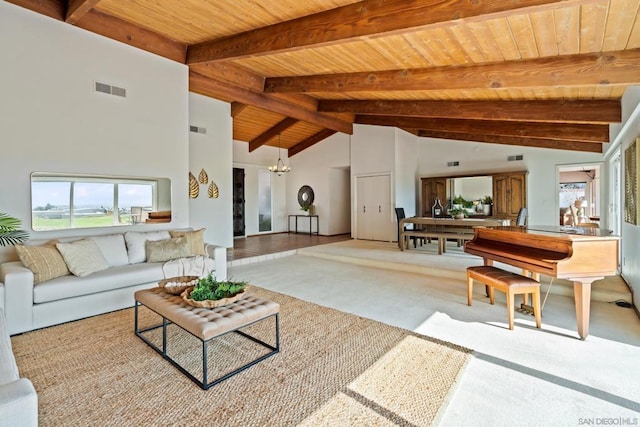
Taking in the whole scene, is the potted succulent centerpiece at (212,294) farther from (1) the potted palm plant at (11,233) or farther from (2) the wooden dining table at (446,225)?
(2) the wooden dining table at (446,225)

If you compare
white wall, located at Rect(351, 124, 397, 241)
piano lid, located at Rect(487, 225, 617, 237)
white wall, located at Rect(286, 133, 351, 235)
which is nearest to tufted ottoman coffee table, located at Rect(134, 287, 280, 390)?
piano lid, located at Rect(487, 225, 617, 237)

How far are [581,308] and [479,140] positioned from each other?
607 cm

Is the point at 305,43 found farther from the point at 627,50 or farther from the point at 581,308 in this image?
the point at 581,308

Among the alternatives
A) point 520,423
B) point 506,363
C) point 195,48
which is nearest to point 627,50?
point 506,363

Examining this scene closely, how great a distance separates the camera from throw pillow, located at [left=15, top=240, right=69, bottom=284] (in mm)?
2977

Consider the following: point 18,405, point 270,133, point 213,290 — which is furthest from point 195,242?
point 270,133

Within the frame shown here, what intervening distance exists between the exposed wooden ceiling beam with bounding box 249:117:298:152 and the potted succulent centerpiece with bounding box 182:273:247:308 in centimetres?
662

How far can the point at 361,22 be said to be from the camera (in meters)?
2.99

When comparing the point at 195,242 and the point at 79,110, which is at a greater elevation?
the point at 79,110

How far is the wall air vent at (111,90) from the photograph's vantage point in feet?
13.3

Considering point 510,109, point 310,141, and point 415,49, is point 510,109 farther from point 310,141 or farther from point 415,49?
point 310,141

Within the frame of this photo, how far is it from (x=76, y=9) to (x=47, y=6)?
18.6 inches

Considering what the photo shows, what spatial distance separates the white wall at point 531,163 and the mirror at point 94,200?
7.06 m

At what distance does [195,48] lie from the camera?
467 centimetres
